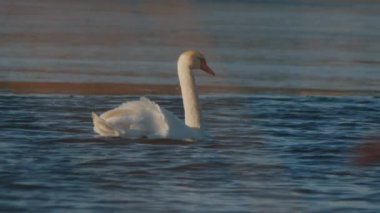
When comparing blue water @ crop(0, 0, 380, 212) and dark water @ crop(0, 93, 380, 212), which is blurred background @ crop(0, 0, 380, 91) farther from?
dark water @ crop(0, 93, 380, 212)


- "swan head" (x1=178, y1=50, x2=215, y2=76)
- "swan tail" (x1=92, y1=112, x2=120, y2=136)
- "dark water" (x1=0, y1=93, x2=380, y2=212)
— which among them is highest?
"swan head" (x1=178, y1=50, x2=215, y2=76)

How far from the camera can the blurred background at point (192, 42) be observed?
1667 centimetres

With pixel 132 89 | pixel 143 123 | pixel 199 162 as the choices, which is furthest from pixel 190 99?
pixel 132 89

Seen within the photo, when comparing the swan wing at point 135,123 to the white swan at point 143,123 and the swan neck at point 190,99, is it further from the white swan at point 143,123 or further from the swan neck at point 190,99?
the swan neck at point 190,99

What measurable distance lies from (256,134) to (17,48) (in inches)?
312

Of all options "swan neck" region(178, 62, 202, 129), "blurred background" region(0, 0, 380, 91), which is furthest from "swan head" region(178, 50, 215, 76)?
"blurred background" region(0, 0, 380, 91)

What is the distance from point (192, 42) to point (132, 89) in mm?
5577

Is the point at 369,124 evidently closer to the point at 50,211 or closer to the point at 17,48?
the point at 50,211

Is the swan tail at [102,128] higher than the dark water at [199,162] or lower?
higher

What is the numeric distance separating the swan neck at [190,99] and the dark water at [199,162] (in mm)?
235

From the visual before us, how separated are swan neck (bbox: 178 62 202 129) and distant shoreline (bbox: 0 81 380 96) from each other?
2672 mm

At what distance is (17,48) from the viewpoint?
19109 millimetres

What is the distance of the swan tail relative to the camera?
11.1 metres

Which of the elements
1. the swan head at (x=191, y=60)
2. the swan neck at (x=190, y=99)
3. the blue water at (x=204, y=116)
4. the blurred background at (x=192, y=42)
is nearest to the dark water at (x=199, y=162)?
the blue water at (x=204, y=116)
